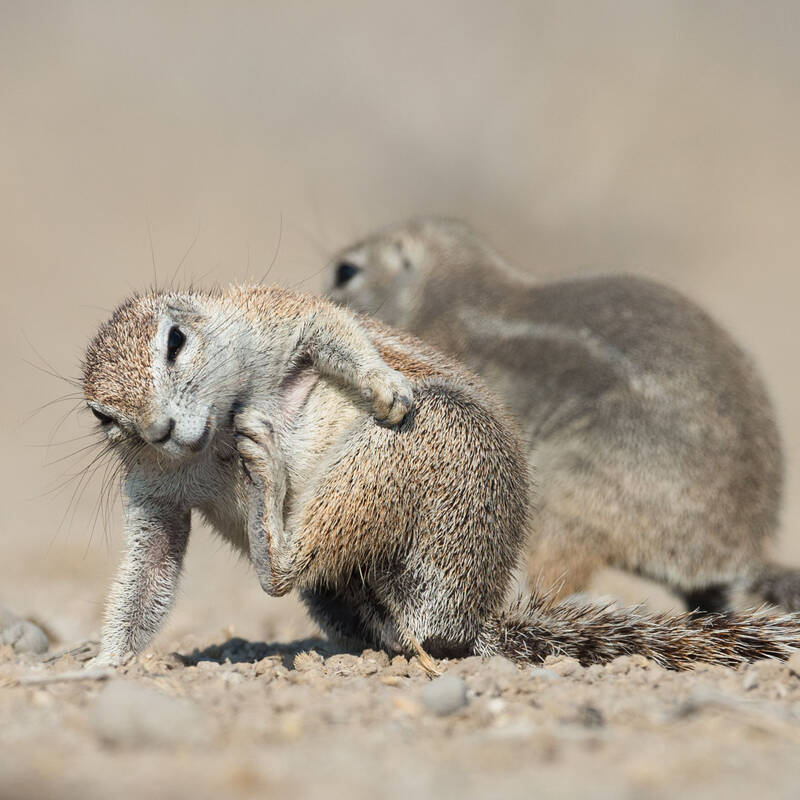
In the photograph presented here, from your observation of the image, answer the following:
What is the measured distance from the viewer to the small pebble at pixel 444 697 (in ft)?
10.4

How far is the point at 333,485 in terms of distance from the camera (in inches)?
168

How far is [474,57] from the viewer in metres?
25.7

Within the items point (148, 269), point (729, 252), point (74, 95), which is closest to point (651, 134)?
point (729, 252)

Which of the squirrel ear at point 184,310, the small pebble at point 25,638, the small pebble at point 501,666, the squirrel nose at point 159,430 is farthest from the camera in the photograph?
the small pebble at point 25,638

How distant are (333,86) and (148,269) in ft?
22.5

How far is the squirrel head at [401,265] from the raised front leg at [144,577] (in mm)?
4202

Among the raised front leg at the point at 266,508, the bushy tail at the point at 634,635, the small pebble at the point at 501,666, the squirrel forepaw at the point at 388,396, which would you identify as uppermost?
the squirrel forepaw at the point at 388,396

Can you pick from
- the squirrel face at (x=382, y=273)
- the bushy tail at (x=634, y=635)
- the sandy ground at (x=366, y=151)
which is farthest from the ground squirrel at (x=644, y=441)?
the sandy ground at (x=366, y=151)

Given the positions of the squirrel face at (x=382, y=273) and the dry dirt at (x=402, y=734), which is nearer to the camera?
the dry dirt at (x=402, y=734)

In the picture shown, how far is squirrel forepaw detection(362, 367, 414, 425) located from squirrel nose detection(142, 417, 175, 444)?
790 millimetres

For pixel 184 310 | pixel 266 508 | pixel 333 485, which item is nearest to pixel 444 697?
pixel 333 485

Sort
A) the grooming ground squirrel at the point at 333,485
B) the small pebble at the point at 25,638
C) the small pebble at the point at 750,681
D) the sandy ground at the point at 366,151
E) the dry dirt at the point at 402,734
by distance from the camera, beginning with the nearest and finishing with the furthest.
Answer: the dry dirt at the point at 402,734 < the small pebble at the point at 750,681 < the grooming ground squirrel at the point at 333,485 < the small pebble at the point at 25,638 < the sandy ground at the point at 366,151

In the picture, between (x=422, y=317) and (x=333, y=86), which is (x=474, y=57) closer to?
(x=333, y=86)

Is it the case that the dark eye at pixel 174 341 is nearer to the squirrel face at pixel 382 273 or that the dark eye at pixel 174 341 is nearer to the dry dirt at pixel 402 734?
the dry dirt at pixel 402 734
